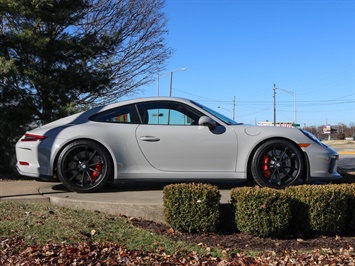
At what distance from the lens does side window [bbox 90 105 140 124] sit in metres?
5.77

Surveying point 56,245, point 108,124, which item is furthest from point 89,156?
point 56,245

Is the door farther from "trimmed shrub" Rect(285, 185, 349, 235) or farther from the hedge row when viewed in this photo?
"trimmed shrub" Rect(285, 185, 349, 235)

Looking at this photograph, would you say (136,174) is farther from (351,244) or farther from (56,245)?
(351,244)

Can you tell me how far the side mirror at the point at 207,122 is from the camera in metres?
5.46

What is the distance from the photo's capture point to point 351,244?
435 centimetres

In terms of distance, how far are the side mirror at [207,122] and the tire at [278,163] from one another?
2.33 feet

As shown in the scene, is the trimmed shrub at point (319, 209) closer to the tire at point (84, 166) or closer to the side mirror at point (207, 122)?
the side mirror at point (207, 122)

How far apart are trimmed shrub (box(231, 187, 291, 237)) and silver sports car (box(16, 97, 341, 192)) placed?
1051mm

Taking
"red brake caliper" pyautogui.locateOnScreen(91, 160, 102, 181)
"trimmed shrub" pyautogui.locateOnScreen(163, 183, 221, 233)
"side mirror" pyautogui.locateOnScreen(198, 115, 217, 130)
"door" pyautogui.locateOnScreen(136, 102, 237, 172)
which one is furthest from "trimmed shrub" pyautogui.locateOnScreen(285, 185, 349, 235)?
"red brake caliper" pyautogui.locateOnScreen(91, 160, 102, 181)

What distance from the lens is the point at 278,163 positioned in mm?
5551

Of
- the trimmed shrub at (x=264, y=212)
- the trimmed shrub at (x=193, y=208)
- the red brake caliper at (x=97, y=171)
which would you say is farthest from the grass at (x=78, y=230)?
the red brake caliper at (x=97, y=171)

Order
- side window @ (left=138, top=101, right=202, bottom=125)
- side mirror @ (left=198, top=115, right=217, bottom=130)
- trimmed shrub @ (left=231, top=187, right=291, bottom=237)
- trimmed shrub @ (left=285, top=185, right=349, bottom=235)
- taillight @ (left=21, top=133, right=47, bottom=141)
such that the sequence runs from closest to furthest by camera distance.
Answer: trimmed shrub @ (left=231, top=187, right=291, bottom=237)
trimmed shrub @ (left=285, top=185, right=349, bottom=235)
side mirror @ (left=198, top=115, right=217, bottom=130)
taillight @ (left=21, top=133, right=47, bottom=141)
side window @ (left=138, top=101, right=202, bottom=125)

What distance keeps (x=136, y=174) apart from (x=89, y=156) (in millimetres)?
711

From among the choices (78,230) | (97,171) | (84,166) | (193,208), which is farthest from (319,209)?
(84,166)
